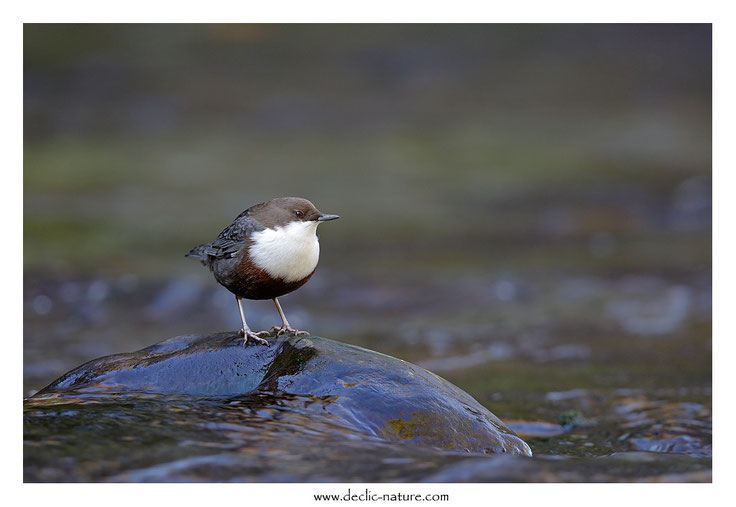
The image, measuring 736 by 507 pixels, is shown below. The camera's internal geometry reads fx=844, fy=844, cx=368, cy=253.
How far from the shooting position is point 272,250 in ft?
14.7

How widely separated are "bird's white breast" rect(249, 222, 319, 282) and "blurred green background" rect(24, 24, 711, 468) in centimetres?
253

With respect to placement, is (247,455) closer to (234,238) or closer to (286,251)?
(286,251)

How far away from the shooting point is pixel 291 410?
402cm

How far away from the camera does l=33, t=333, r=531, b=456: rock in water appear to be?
4.07 metres

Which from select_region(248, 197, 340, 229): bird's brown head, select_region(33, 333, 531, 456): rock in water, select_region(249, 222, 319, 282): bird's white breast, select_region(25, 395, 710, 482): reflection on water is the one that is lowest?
select_region(25, 395, 710, 482): reflection on water

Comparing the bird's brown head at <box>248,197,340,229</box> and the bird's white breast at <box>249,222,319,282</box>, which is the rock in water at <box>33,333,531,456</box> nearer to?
the bird's white breast at <box>249,222,319,282</box>

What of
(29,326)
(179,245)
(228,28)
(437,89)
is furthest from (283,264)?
(228,28)

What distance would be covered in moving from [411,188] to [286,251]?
12.7 meters

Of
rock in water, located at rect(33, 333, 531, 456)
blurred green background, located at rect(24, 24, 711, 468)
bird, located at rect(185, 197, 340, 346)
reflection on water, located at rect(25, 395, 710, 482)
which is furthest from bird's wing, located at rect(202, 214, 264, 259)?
blurred green background, located at rect(24, 24, 711, 468)

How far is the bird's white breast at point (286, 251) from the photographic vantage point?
445 centimetres

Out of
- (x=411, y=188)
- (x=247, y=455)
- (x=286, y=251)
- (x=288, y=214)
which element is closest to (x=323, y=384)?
(x=286, y=251)

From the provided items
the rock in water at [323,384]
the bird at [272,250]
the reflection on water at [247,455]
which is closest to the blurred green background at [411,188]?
the rock in water at [323,384]

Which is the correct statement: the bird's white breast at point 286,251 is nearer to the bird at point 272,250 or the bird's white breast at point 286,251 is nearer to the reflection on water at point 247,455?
the bird at point 272,250

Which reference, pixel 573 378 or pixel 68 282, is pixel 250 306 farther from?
pixel 573 378
